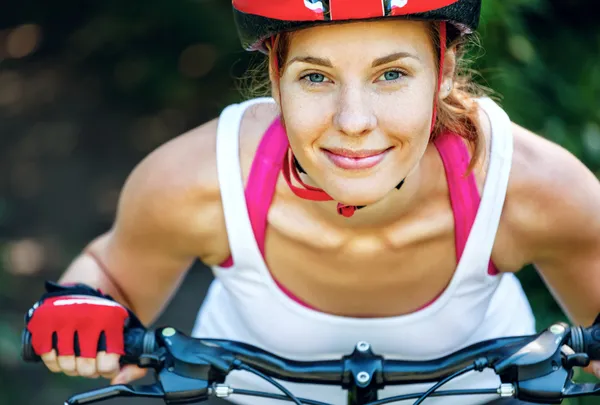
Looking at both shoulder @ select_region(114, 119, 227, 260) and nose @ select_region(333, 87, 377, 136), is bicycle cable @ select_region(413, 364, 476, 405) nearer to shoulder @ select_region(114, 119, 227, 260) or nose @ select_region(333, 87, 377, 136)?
nose @ select_region(333, 87, 377, 136)

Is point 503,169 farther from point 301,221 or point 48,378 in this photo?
point 48,378

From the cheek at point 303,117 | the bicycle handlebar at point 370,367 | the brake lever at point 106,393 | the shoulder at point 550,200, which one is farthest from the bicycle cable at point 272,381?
the shoulder at point 550,200

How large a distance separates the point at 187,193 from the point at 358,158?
56 centimetres

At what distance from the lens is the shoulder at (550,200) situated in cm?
231

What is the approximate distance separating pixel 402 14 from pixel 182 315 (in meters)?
2.85

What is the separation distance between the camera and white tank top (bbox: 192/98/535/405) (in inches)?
92.1

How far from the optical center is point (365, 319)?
2428 millimetres

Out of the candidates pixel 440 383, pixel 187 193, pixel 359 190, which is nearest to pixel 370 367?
pixel 440 383

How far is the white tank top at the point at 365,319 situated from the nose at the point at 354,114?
0.46 metres

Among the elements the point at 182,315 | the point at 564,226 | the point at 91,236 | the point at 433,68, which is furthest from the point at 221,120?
the point at 91,236

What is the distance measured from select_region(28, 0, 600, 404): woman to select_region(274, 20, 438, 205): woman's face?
0.06 meters

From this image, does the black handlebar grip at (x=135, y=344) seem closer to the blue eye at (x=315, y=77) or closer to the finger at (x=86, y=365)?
the finger at (x=86, y=365)

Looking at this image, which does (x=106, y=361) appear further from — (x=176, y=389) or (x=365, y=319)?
(x=365, y=319)

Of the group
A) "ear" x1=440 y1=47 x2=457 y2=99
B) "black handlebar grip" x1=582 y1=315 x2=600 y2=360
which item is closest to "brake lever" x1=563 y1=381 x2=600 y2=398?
"black handlebar grip" x1=582 y1=315 x2=600 y2=360
